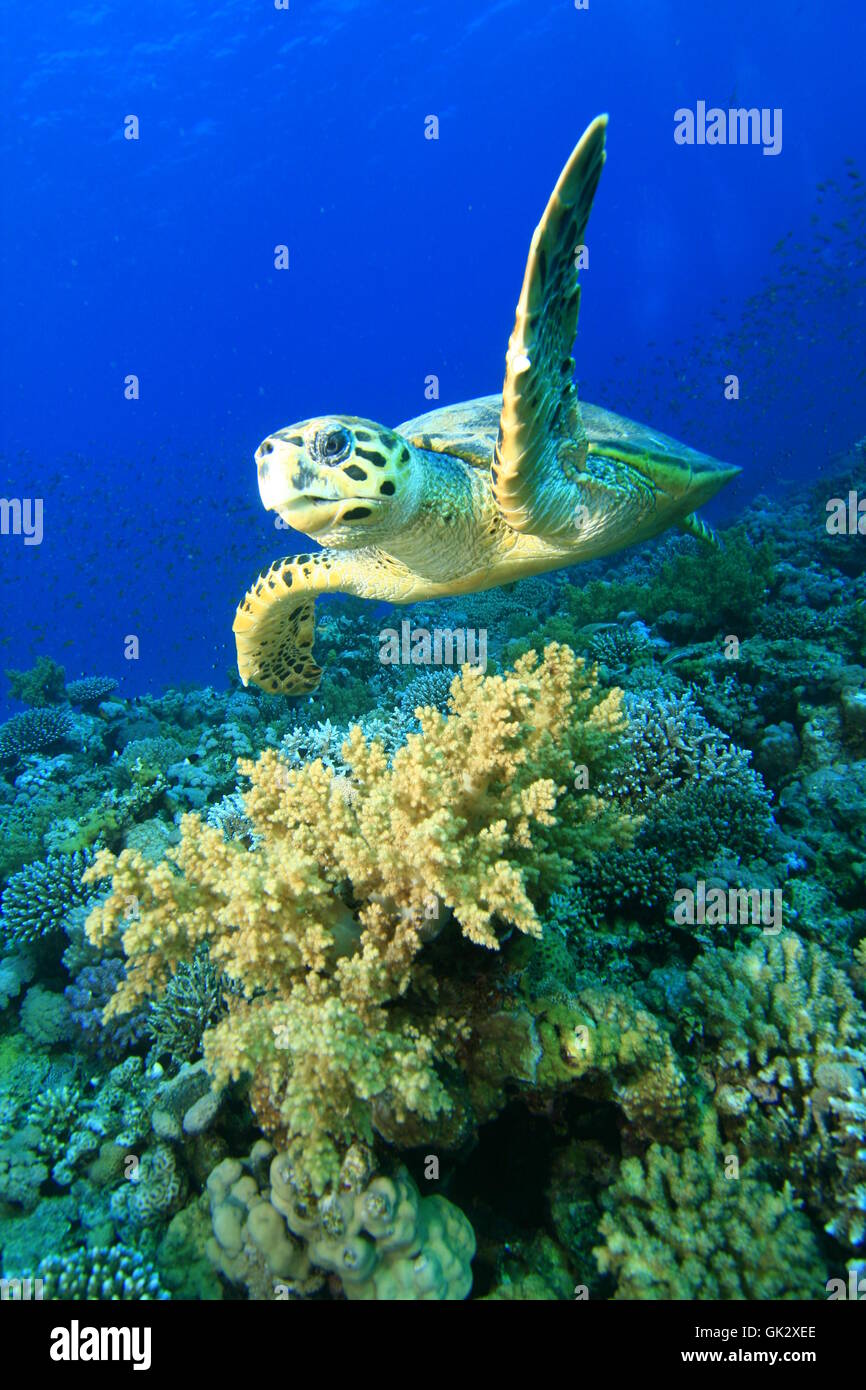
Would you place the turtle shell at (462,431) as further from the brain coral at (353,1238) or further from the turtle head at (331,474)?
the brain coral at (353,1238)

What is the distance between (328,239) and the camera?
235 ft

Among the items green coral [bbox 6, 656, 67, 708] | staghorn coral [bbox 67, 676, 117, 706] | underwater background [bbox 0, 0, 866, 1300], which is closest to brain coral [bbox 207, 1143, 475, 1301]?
underwater background [bbox 0, 0, 866, 1300]

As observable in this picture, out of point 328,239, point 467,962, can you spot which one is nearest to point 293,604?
point 467,962

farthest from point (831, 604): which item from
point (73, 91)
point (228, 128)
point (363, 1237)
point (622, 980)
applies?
point (228, 128)

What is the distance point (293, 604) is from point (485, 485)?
1.71 m

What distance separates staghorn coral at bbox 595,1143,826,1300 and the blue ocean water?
1696cm

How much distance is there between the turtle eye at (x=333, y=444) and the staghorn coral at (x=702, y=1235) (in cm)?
288

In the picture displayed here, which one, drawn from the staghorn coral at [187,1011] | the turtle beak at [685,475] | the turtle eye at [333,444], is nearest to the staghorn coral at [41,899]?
the staghorn coral at [187,1011]

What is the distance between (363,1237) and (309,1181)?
0.21 meters

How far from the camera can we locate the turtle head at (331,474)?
8.89 ft

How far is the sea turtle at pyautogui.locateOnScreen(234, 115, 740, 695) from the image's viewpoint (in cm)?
259

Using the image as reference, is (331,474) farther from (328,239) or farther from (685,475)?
(328,239)

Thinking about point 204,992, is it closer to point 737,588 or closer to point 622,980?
point 622,980

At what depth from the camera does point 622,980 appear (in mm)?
2564
